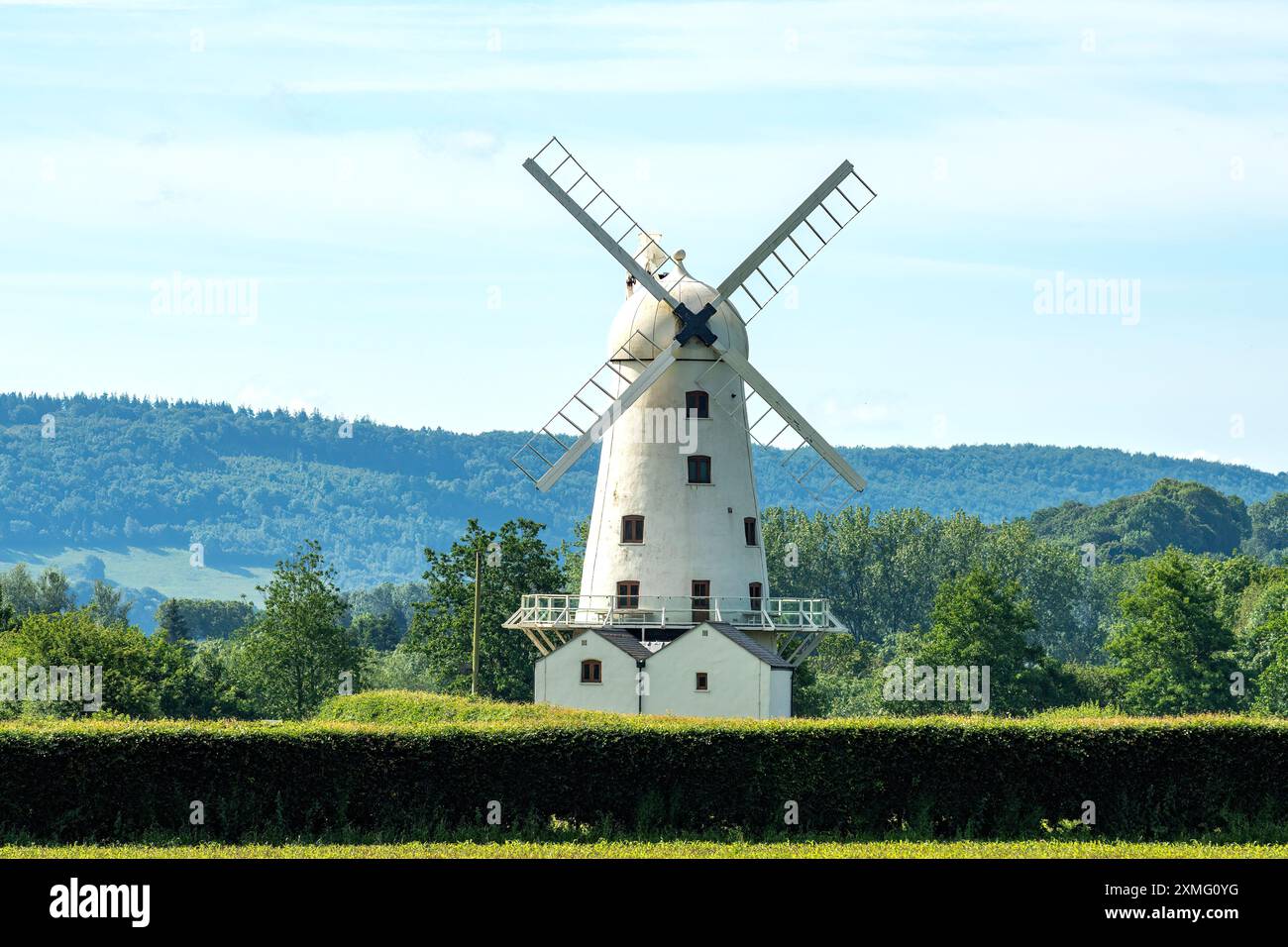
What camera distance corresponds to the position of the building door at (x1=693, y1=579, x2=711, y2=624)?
52594 mm

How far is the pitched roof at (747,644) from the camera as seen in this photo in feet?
165

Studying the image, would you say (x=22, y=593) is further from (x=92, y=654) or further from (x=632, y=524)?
(x=632, y=524)

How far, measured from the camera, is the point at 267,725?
35781mm

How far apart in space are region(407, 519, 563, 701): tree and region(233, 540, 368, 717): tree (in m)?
4.06

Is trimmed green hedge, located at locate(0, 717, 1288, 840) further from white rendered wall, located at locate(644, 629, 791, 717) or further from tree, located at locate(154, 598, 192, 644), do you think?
tree, located at locate(154, 598, 192, 644)

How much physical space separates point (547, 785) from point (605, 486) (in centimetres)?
1971

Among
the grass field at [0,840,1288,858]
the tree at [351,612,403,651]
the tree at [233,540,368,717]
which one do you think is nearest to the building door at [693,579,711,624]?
the grass field at [0,840,1288,858]

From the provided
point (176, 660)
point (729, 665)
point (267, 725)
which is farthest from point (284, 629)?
point (267, 725)

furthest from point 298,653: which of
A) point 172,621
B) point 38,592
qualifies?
point 38,592

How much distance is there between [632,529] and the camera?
2094 inches

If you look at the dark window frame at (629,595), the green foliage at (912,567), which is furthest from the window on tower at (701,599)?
the green foliage at (912,567)

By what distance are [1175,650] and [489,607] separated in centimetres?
2928

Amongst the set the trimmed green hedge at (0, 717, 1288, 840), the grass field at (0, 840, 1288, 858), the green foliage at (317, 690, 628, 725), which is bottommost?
the grass field at (0, 840, 1288, 858)

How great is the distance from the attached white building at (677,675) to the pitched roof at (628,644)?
0.03m
